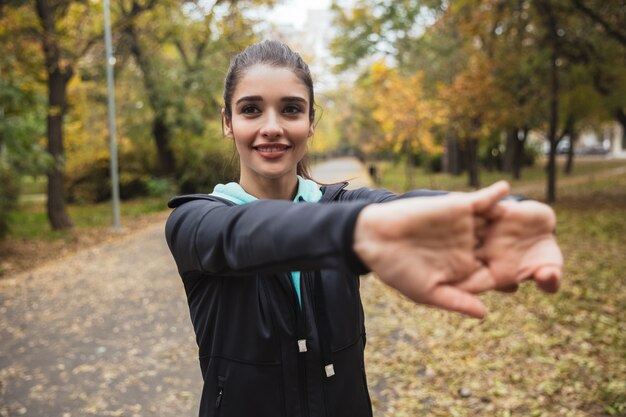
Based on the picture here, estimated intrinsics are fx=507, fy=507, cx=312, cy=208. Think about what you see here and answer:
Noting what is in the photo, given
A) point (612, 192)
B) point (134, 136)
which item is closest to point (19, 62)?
point (134, 136)

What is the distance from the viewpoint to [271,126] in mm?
1554

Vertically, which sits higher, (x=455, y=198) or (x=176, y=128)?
(x=176, y=128)

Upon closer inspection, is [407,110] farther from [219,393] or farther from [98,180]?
[219,393]

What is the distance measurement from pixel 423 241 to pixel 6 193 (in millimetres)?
12811

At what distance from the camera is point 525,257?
1088 mm

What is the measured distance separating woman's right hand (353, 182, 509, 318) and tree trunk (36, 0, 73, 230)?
12.7 m

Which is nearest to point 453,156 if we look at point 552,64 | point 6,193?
point 552,64

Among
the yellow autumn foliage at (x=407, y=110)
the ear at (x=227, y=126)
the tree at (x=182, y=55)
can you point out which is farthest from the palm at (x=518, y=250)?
the yellow autumn foliage at (x=407, y=110)

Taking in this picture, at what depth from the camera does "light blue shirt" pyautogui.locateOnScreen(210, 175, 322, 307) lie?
1.57 m

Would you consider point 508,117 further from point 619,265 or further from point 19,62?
point 19,62

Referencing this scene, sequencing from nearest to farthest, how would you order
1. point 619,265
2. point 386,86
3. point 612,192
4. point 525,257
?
1. point 525,257
2. point 619,265
3. point 612,192
4. point 386,86

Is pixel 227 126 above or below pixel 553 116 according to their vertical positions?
below

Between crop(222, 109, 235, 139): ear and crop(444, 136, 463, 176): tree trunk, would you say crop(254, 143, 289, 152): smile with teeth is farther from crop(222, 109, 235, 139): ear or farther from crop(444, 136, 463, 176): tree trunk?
crop(444, 136, 463, 176): tree trunk

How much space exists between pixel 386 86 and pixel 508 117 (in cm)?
576
